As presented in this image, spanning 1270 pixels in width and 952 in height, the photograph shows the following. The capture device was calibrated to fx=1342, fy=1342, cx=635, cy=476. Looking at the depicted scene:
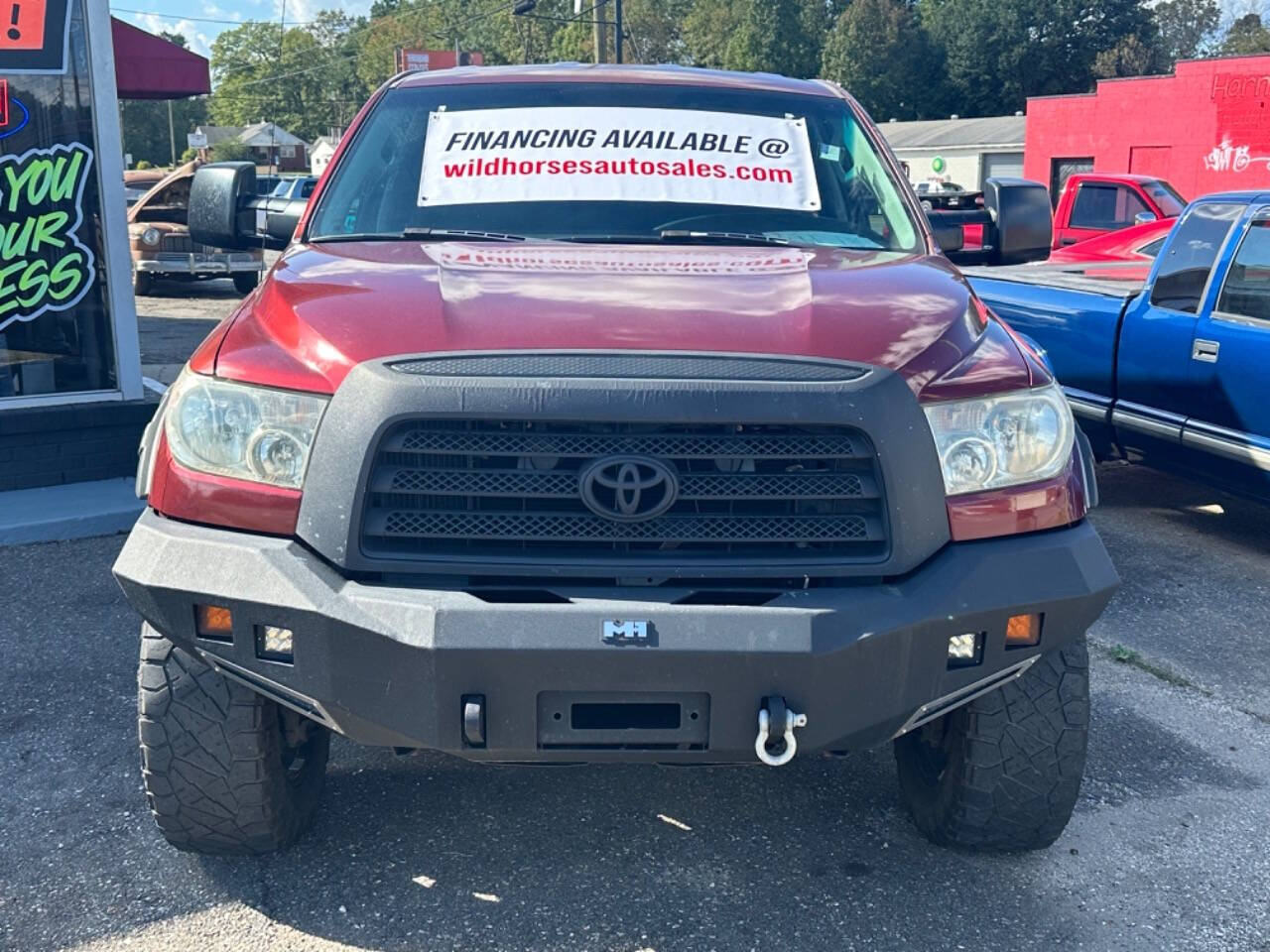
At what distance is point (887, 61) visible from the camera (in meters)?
73.9

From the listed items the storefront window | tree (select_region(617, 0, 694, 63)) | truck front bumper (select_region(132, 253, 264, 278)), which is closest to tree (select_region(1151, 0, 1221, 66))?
tree (select_region(617, 0, 694, 63))

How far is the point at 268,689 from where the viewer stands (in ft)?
8.96

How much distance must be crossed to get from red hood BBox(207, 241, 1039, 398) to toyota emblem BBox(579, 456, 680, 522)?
0.25 metres

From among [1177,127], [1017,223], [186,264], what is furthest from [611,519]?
[1177,127]

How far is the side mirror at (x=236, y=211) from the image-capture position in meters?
4.29

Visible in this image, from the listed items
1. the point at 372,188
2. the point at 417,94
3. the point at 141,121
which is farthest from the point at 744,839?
the point at 141,121

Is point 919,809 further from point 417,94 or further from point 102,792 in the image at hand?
point 417,94

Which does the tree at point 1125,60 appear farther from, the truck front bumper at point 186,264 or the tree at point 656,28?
the truck front bumper at point 186,264

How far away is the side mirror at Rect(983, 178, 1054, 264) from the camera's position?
4.50m

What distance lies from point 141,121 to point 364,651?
97.1 meters

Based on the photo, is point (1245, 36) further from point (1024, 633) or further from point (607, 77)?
point (1024, 633)

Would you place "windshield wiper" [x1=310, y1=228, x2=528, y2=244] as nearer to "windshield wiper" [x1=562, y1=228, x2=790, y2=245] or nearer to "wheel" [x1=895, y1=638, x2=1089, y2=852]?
"windshield wiper" [x1=562, y1=228, x2=790, y2=245]

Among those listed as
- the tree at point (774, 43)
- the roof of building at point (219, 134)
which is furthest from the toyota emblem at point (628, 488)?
the roof of building at point (219, 134)

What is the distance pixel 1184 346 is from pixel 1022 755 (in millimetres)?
3772
